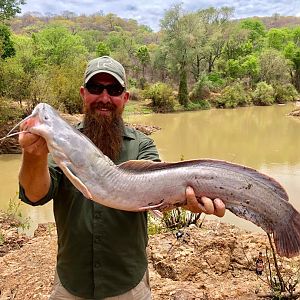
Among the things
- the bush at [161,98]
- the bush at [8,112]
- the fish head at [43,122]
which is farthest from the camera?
the bush at [161,98]

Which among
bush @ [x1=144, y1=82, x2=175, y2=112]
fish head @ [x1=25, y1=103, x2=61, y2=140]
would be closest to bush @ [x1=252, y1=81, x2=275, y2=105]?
bush @ [x1=144, y1=82, x2=175, y2=112]

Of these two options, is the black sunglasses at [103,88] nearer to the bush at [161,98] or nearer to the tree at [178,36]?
the bush at [161,98]

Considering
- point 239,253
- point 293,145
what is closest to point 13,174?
point 239,253

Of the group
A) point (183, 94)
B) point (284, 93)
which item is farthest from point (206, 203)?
point (284, 93)

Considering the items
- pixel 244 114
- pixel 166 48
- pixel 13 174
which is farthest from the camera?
pixel 166 48

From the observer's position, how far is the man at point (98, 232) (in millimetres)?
2105

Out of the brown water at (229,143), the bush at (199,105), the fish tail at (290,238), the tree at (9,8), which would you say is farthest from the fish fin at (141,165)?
the bush at (199,105)

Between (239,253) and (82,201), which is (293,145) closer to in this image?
(239,253)

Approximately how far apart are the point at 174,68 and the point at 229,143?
20358 mm

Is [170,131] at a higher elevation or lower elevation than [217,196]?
lower

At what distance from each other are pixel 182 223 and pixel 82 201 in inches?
145

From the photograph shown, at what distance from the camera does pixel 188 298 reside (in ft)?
12.3

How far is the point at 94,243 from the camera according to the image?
212 cm

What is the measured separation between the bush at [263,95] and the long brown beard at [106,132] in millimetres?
38275
